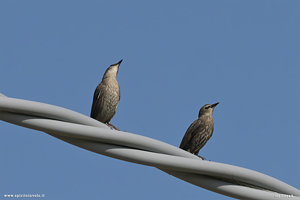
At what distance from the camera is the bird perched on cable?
9.43 m

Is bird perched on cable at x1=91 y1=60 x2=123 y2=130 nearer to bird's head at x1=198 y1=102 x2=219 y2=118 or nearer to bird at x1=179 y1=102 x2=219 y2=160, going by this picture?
bird at x1=179 y1=102 x2=219 y2=160

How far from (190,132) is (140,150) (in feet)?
21.7

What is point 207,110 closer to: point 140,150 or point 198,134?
point 198,134

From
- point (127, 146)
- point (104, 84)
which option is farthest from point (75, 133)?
point (104, 84)

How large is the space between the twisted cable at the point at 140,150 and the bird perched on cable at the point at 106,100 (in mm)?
6082

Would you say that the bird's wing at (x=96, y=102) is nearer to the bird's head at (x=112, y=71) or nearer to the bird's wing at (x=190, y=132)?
the bird's head at (x=112, y=71)

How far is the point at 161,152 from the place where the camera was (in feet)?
10.6

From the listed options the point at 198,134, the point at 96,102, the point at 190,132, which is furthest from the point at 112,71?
the point at 198,134

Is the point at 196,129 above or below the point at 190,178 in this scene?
above

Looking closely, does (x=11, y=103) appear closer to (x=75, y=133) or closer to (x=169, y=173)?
(x=75, y=133)

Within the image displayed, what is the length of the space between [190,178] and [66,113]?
878 millimetres

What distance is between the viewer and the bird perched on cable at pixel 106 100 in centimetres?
943

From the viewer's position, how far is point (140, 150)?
321 cm

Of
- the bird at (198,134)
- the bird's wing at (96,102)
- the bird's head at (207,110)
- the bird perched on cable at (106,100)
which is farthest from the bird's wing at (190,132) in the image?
the bird's wing at (96,102)
